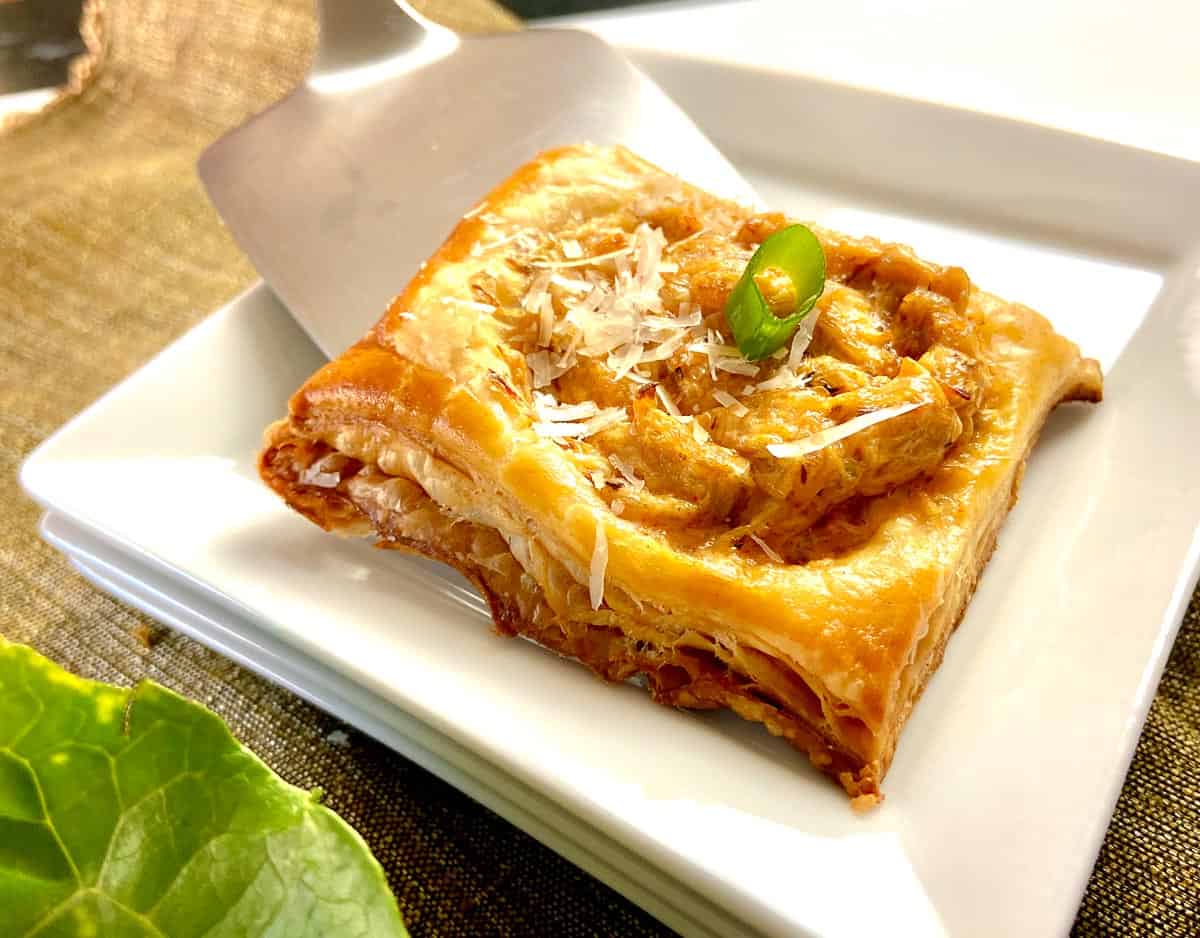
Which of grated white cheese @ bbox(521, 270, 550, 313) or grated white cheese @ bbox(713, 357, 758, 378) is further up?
grated white cheese @ bbox(521, 270, 550, 313)

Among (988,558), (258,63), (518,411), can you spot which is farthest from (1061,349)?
(258,63)

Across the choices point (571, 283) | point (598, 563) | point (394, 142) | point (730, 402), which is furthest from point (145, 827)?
point (394, 142)

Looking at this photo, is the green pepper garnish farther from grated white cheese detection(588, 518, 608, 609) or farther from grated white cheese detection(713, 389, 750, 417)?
grated white cheese detection(588, 518, 608, 609)

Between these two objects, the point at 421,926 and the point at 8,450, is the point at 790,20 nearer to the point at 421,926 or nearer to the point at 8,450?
the point at 8,450

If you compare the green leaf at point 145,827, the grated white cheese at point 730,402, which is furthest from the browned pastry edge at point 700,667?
the green leaf at point 145,827

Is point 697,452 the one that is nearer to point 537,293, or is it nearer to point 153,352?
point 537,293

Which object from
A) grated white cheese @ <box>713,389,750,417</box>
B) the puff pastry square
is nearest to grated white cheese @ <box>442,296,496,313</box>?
the puff pastry square

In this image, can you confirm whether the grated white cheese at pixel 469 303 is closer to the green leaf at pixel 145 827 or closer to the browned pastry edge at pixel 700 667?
the browned pastry edge at pixel 700 667
